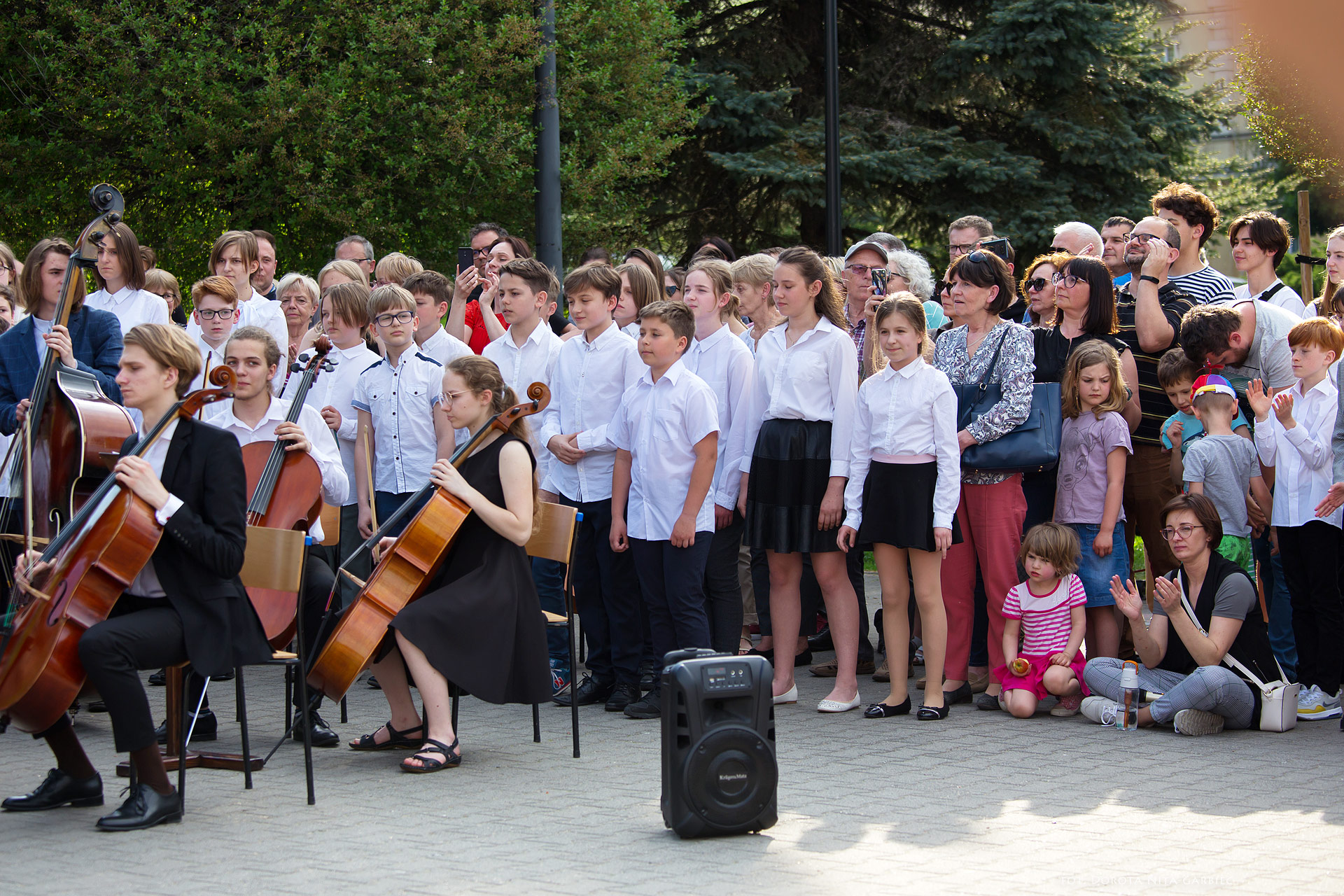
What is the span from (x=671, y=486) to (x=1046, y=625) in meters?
1.92

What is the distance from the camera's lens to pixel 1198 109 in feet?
57.8

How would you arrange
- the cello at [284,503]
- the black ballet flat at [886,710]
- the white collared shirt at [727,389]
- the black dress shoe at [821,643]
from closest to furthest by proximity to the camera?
the cello at [284,503]
the black ballet flat at [886,710]
the white collared shirt at [727,389]
the black dress shoe at [821,643]

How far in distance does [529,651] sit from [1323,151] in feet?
16.3

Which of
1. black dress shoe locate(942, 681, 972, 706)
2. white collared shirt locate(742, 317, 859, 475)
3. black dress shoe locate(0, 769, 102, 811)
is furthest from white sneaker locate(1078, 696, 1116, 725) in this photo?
black dress shoe locate(0, 769, 102, 811)

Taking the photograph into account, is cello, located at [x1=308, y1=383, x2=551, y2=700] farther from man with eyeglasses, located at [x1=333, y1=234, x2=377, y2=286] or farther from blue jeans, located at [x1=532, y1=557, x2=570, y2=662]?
man with eyeglasses, located at [x1=333, y1=234, x2=377, y2=286]

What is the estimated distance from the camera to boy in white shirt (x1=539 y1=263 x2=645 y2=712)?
22.3 feet

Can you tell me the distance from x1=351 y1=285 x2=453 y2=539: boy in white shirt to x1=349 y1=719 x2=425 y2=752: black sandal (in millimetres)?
1663

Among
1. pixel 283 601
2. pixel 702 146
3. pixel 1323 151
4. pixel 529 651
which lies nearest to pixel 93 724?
pixel 283 601

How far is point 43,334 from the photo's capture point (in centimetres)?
666

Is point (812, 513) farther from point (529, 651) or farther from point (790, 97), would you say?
point (790, 97)

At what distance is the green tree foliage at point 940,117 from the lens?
56.5 ft

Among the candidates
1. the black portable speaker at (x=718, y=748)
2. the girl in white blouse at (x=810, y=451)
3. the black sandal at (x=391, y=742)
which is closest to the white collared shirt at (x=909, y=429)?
the girl in white blouse at (x=810, y=451)

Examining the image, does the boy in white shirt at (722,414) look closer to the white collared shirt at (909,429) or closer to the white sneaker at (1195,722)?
the white collared shirt at (909,429)

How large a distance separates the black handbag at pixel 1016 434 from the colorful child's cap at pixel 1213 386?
0.70 metres
